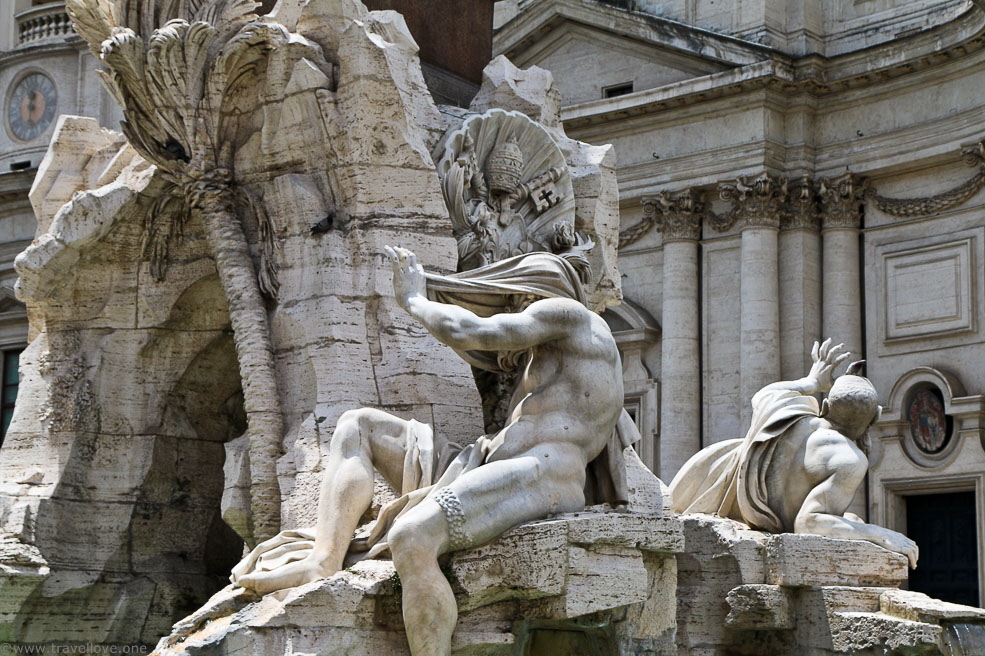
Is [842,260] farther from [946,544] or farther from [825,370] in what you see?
[825,370]

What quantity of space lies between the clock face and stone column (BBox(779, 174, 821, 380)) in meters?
11.9

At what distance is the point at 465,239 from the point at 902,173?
14.8m

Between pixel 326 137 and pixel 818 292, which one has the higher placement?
pixel 818 292

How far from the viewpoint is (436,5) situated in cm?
1058

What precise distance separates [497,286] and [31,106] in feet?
67.2

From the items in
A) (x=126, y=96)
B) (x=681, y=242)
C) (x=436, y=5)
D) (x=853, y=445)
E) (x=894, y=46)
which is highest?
(x=894, y=46)

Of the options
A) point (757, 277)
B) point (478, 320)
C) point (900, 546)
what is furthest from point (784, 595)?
point (757, 277)

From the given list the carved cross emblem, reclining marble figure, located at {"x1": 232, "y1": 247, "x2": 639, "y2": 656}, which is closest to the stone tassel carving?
reclining marble figure, located at {"x1": 232, "y1": 247, "x2": 639, "y2": 656}

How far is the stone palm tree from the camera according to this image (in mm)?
9219

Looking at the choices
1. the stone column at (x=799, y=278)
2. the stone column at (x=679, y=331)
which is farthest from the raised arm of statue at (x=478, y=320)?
the stone column at (x=799, y=278)

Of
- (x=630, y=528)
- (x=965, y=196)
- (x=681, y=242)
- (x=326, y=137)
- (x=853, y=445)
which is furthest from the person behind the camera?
(x=681, y=242)

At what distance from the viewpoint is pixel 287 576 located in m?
7.50

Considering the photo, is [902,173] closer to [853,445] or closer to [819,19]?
[819,19]

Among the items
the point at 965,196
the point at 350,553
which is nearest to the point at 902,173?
the point at 965,196
